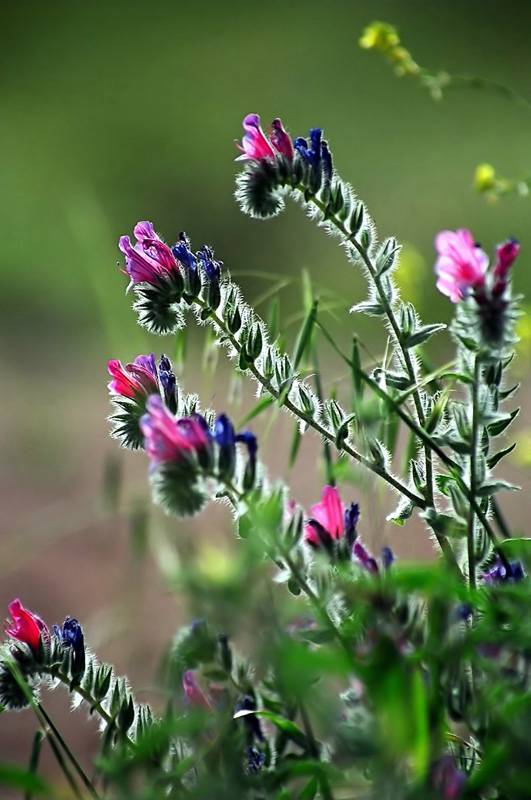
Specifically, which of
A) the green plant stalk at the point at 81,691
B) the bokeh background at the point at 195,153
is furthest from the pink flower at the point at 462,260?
the bokeh background at the point at 195,153

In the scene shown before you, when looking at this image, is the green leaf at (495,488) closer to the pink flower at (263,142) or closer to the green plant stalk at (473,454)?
the green plant stalk at (473,454)

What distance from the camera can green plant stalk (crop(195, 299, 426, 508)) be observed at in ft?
1.33

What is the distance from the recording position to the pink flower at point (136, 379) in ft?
1.32

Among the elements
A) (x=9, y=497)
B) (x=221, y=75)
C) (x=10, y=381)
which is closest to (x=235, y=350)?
(x=9, y=497)

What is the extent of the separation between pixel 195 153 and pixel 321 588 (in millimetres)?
2643

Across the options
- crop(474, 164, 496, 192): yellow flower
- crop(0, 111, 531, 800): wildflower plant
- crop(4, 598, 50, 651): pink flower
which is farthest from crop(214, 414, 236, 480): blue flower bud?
crop(474, 164, 496, 192): yellow flower

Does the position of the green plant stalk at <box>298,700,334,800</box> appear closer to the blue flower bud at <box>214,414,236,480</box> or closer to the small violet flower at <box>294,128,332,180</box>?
the blue flower bud at <box>214,414,236,480</box>

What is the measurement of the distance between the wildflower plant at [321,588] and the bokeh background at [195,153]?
1.04 m

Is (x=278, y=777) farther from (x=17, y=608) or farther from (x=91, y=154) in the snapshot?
(x=91, y=154)

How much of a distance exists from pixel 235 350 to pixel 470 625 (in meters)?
0.15

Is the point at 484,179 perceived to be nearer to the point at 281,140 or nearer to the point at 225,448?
the point at 281,140

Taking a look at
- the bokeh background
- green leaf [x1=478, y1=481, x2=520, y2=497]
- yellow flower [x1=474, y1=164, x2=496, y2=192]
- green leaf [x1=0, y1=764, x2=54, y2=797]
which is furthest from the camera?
the bokeh background

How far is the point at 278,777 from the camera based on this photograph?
30cm

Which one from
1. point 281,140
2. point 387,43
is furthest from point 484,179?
point 281,140
